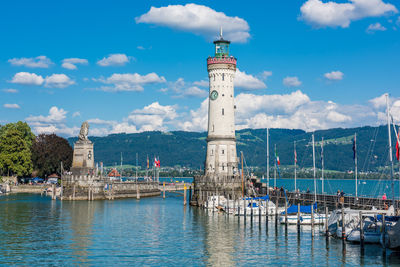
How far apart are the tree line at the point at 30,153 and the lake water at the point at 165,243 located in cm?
5814

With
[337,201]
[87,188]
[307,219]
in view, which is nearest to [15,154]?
[87,188]

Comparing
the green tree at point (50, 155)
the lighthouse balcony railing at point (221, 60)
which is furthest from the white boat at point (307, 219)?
the green tree at point (50, 155)

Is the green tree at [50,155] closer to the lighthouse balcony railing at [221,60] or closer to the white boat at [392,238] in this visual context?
the lighthouse balcony railing at [221,60]

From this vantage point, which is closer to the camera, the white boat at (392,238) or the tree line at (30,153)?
the white boat at (392,238)

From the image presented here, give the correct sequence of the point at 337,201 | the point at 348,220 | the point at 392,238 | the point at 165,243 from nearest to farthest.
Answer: the point at 392,238 < the point at 348,220 < the point at 165,243 < the point at 337,201

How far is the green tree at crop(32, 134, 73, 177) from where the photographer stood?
130 meters

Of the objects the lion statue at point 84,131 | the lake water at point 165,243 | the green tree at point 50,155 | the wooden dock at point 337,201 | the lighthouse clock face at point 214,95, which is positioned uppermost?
the lighthouse clock face at point 214,95

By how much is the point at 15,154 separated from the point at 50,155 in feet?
29.8

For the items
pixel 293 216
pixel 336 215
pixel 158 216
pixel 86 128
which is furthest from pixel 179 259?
pixel 86 128

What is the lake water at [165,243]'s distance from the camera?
39.7 metres

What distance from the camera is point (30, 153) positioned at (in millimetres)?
129375

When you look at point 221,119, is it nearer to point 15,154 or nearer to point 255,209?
point 255,209

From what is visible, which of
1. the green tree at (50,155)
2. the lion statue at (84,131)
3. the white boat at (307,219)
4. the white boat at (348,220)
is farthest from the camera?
the green tree at (50,155)

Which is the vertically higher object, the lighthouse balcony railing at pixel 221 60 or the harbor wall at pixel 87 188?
the lighthouse balcony railing at pixel 221 60
